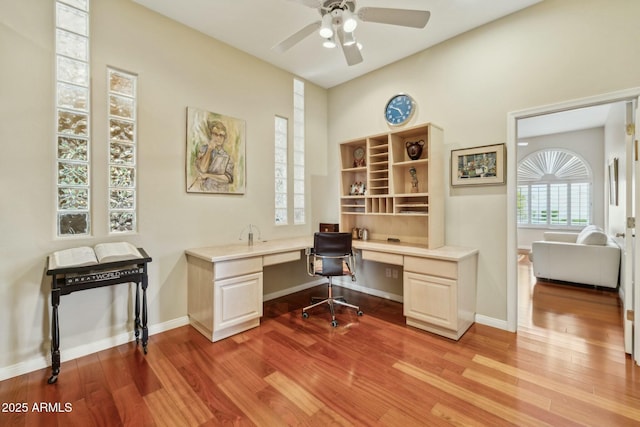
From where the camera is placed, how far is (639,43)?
2266 millimetres

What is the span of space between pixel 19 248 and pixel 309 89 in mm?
3865

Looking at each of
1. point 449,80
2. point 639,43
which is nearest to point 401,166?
point 449,80

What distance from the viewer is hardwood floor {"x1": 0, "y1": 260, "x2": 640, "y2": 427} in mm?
1729

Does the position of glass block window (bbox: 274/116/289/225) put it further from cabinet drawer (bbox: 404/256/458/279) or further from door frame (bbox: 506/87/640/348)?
door frame (bbox: 506/87/640/348)

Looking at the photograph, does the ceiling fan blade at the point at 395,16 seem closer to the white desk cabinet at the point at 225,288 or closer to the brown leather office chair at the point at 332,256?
the brown leather office chair at the point at 332,256

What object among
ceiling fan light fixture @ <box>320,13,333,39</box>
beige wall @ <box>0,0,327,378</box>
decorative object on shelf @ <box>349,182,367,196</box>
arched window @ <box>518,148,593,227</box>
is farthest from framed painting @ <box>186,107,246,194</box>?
arched window @ <box>518,148,593,227</box>

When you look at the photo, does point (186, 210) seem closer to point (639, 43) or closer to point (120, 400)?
point (120, 400)

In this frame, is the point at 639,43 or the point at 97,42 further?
the point at 97,42

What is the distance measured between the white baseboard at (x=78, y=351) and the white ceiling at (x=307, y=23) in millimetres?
3234

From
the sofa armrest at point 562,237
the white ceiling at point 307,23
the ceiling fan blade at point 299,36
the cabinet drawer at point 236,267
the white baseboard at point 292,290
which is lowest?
the white baseboard at point 292,290

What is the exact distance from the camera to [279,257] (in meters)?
3.19

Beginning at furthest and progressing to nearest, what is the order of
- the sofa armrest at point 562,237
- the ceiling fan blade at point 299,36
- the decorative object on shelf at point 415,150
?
the sofa armrest at point 562,237, the decorative object on shelf at point 415,150, the ceiling fan blade at point 299,36

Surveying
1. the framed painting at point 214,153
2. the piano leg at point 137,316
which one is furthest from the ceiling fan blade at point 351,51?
the piano leg at point 137,316

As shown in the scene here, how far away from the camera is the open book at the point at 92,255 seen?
2.10 m
